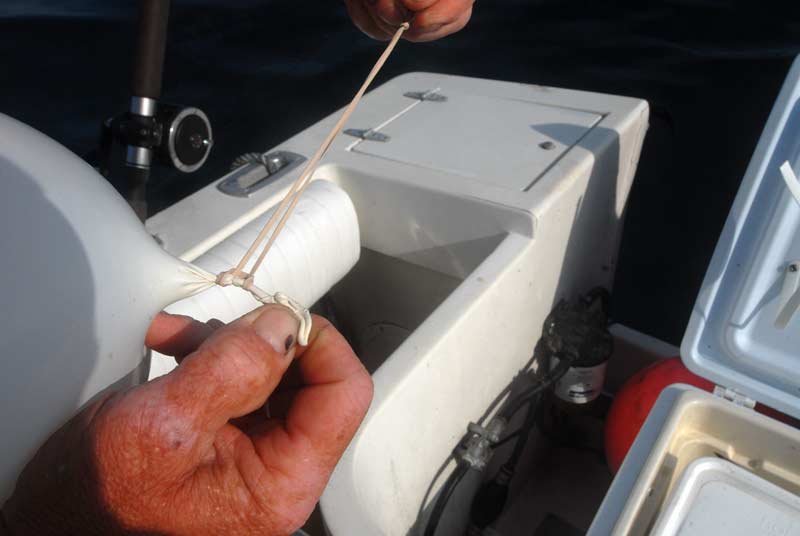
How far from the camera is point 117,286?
1.77ft

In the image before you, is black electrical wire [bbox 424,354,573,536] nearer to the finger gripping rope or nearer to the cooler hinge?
the cooler hinge

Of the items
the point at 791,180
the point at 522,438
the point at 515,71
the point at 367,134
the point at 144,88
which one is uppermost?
the point at 791,180

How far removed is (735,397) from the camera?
1034mm

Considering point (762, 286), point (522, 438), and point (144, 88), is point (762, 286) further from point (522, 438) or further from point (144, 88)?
point (144, 88)

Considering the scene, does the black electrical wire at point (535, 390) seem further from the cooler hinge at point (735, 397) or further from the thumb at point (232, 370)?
the thumb at point (232, 370)

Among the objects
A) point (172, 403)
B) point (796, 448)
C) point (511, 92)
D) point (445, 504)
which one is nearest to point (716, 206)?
point (511, 92)

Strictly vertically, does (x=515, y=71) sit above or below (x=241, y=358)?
below

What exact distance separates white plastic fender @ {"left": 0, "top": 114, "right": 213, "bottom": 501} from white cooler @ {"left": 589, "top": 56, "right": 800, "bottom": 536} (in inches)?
25.4

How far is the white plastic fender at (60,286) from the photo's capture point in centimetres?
46

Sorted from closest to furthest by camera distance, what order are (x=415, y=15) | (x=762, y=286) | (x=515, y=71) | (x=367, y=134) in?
(x=415, y=15) → (x=762, y=286) → (x=367, y=134) → (x=515, y=71)

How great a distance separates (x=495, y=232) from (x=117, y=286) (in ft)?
2.82

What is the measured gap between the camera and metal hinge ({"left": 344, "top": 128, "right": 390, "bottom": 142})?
1.46 metres

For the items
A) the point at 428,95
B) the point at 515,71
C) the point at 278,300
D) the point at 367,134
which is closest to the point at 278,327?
the point at 278,300

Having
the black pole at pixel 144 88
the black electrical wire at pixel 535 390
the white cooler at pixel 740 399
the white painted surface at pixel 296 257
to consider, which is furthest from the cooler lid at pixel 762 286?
the black pole at pixel 144 88
